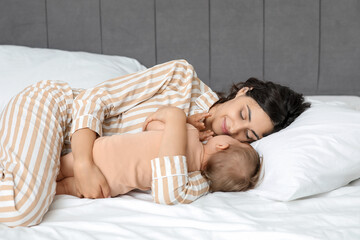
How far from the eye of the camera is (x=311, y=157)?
3.53 feet

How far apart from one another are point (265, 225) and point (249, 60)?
128 cm

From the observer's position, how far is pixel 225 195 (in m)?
1.09

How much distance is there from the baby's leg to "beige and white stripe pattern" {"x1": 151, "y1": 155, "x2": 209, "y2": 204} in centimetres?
27

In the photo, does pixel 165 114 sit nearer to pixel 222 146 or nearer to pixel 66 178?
pixel 222 146

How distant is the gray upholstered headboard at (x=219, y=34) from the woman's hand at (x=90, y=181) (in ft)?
3.57

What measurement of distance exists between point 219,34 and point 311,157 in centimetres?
110

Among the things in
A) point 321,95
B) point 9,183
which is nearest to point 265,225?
point 9,183

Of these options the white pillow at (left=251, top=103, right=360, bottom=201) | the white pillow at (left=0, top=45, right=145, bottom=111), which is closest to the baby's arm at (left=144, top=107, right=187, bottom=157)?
the white pillow at (left=251, top=103, right=360, bottom=201)

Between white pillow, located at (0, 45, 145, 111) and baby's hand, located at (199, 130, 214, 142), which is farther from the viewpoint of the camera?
white pillow, located at (0, 45, 145, 111)

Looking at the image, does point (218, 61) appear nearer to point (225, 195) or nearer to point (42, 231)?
point (225, 195)

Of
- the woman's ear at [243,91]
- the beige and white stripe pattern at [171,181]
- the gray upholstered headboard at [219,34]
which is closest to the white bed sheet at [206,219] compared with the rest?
the beige and white stripe pattern at [171,181]

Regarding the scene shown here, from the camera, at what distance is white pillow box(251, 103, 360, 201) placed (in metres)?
1.03

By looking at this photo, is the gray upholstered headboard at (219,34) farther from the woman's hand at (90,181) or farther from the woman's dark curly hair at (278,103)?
the woman's hand at (90,181)

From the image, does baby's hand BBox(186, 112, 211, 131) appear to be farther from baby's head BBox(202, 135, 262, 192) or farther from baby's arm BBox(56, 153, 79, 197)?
baby's arm BBox(56, 153, 79, 197)
